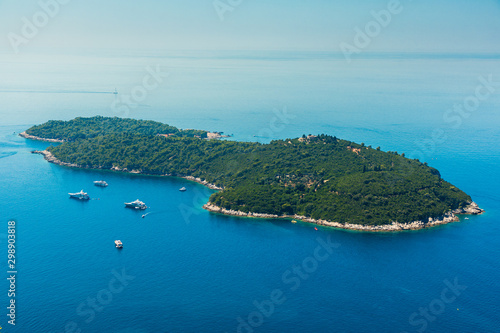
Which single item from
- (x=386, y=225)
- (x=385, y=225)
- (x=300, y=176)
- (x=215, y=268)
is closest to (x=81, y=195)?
(x=215, y=268)

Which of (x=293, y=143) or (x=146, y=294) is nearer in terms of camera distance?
(x=146, y=294)

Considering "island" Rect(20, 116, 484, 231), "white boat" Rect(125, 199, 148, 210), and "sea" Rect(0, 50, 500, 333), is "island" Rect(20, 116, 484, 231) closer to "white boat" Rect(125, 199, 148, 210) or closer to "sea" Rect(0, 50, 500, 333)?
"sea" Rect(0, 50, 500, 333)

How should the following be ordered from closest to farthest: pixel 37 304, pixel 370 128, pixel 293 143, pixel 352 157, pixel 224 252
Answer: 1. pixel 37 304
2. pixel 224 252
3. pixel 352 157
4. pixel 293 143
5. pixel 370 128

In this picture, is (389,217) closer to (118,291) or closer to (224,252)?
(224,252)

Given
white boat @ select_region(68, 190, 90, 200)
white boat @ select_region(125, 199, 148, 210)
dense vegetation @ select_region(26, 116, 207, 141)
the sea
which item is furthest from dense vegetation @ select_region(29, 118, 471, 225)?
white boat @ select_region(68, 190, 90, 200)

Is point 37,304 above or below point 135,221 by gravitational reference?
below

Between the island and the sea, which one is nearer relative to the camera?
the sea

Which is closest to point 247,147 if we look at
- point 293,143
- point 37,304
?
point 293,143
